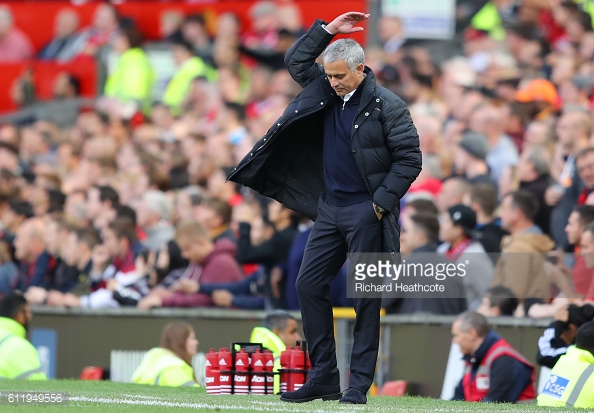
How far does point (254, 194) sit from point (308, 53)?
5.89 metres

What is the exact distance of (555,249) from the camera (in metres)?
11.5

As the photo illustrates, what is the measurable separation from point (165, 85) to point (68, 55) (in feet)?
8.63

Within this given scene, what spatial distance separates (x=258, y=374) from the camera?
9312mm

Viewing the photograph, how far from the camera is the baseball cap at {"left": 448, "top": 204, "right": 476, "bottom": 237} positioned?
38.2ft

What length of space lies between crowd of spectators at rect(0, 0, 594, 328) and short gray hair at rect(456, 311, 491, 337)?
554 millimetres

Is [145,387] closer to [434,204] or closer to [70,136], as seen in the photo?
[434,204]

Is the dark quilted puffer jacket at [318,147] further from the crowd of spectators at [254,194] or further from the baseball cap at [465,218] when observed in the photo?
the baseball cap at [465,218]

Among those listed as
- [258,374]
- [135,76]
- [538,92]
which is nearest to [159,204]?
[538,92]

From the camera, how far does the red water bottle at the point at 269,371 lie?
9.31 meters

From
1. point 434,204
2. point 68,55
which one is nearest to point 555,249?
point 434,204

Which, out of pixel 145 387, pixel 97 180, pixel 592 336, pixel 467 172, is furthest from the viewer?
pixel 97 180

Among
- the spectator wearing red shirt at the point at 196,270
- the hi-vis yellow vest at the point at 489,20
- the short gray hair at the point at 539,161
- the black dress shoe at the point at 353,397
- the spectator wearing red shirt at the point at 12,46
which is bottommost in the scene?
the black dress shoe at the point at 353,397

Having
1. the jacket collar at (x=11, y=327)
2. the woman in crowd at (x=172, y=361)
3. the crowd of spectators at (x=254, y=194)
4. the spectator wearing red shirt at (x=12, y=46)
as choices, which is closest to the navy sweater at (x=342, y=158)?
the crowd of spectators at (x=254, y=194)

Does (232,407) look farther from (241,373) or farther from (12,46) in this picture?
(12,46)
